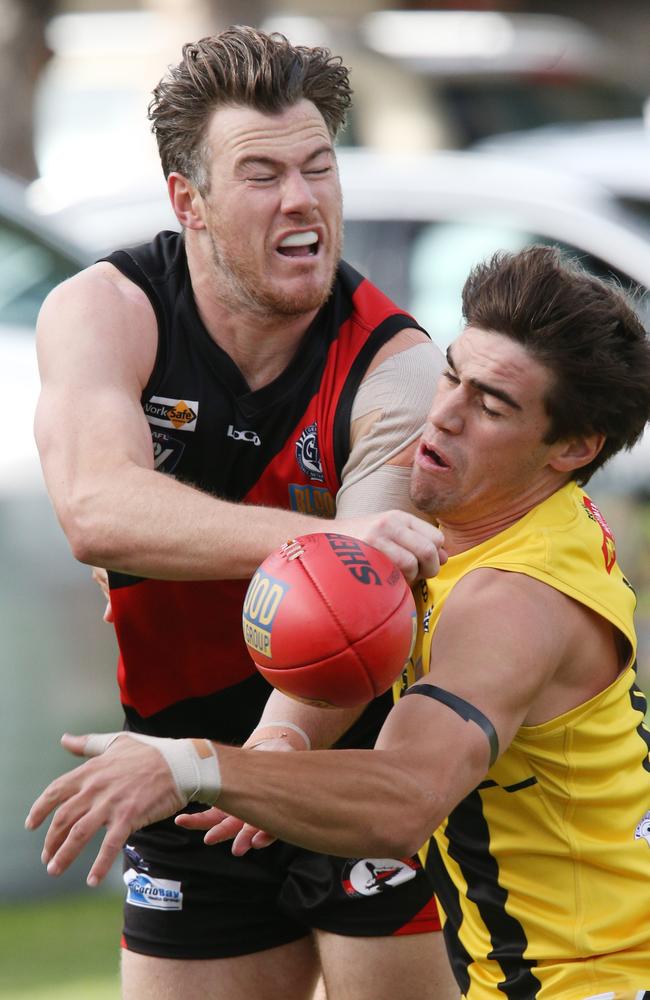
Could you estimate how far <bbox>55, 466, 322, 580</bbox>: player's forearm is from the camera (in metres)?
3.47

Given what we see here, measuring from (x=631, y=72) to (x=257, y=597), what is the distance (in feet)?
66.1

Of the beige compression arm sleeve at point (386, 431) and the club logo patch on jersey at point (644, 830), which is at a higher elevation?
the beige compression arm sleeve at point (386, 431)

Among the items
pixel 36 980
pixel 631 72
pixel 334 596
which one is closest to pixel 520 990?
pixel 334 596

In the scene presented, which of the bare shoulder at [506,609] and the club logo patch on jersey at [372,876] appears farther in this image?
the club logo patch on jersey at [372,876]

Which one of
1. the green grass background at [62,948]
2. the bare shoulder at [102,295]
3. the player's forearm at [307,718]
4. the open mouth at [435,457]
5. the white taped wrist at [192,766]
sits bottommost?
the green grass background at [62,948]

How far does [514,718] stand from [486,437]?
0.64 m

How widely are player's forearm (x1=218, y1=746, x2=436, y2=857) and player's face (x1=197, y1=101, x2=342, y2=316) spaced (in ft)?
4.28

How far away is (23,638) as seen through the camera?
698 centimetres

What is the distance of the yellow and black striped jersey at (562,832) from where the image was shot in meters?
3.33

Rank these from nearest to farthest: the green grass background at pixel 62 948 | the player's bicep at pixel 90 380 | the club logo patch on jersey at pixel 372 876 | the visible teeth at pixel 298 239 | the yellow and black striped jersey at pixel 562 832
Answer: the yellow and black striped jersey at pixel 562 832
the player's bicep at pixel 90 380
the visible teeth at pixel 298 239
the club logo patch on jersey at pixel 372 876
the green grass background at pixel 62 948

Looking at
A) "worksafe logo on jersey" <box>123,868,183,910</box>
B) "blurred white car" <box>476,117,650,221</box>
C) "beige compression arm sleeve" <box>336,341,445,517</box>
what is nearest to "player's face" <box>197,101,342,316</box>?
"beige compression arm sleeve" <box>336,341,445,517</box>

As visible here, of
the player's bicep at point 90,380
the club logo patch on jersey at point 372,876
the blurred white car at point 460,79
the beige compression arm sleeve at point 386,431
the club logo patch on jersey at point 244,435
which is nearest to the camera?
the player's bicep at point 90,380

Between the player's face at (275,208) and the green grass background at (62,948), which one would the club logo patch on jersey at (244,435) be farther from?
the green grass background at (62,948)

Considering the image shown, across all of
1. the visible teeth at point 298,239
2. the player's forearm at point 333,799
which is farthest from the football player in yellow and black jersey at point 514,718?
the visible teeth at point 298,239
